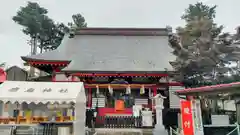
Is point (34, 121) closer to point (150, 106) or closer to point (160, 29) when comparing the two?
point (150, 106)

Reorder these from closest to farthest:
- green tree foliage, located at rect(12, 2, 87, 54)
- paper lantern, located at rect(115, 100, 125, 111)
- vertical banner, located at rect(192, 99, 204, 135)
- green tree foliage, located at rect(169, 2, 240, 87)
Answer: vertical banner, located at rect(192, 99, 204, 135)
green tree foliage, located at rect(169, 2, 240, 87)
paper lantern, located at rect(115, 100, 125, 111)
green tree foliage, located at rect(12, 2, 87, 54)

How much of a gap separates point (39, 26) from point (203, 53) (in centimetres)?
2022

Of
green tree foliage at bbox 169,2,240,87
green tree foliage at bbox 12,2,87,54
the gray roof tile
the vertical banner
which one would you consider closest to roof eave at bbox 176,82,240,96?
the vertical banner

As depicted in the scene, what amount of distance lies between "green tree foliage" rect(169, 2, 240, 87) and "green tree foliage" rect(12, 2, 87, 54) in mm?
17151

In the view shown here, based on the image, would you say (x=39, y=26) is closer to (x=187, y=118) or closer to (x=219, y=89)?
(x=187, y=118)

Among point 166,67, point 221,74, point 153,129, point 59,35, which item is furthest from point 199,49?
point 59,35

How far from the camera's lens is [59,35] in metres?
24.9

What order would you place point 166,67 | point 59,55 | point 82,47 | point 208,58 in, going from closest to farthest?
1. point 208,58
2. point 166,67
3. point 59,55
4. point 82,47

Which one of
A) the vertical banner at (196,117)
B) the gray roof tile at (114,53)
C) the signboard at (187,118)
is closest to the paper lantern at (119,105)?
the gray roof tile at (114,53)

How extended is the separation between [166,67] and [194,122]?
4.86 meters

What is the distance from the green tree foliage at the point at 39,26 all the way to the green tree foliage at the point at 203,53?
675 inches

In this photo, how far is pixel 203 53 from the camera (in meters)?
7.92

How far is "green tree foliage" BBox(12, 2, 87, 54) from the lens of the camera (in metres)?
23.2

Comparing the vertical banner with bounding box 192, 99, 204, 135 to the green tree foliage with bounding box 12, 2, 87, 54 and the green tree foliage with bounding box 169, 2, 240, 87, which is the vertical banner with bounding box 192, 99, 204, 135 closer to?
the green tree foliage with bounding box 169, 2, 240, 87
